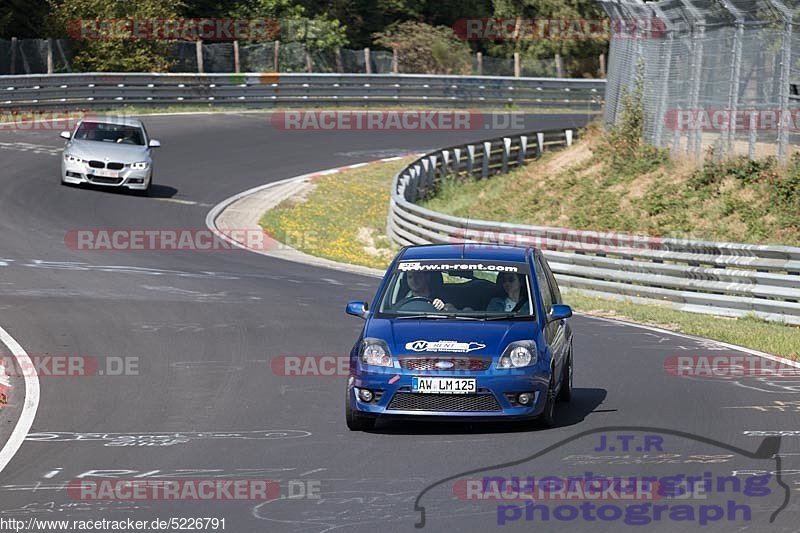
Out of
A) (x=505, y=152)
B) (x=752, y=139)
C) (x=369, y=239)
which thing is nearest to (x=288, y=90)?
(x=505, y=152)

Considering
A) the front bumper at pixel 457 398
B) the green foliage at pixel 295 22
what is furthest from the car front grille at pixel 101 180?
the green foliage at pixel 295 22

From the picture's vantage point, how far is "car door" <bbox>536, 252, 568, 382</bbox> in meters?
11.0

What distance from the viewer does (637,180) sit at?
29.3 m

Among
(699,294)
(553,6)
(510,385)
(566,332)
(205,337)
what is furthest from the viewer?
(553,6)

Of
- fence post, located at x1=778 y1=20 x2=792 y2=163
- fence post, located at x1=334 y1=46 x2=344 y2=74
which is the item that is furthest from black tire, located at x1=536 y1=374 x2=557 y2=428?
fence post, located at x1=334 y1=46 x2=344 y2=74

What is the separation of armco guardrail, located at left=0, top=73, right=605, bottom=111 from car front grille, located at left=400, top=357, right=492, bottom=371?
32682 millimetres

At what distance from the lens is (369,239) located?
30.0 meters

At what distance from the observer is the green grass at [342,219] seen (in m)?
28.5

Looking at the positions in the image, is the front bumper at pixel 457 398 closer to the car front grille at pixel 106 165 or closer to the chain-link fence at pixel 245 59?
the car front grille at pixel 106 165

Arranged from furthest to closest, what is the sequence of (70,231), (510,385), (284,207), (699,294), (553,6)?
1. (553,6)
2. (284,207)
3. (70,231)
4. (699,294)
5. (510,385)

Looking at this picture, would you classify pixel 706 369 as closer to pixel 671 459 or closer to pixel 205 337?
pixel 671 459

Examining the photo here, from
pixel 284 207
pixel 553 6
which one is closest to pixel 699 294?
pixel 284 207

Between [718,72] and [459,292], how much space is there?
53.5 ft

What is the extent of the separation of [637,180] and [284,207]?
897 cm
